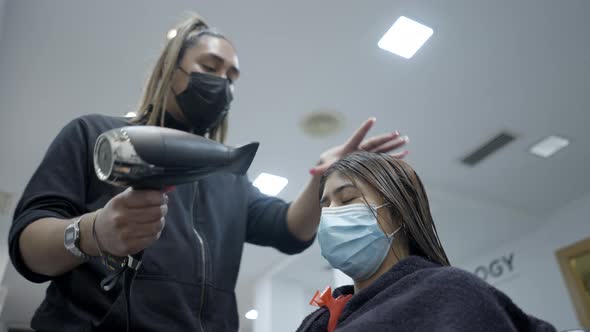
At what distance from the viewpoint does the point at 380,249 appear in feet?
3.59

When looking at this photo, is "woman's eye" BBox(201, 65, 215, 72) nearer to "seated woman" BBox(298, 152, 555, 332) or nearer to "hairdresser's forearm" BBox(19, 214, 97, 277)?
"seated woman" BBox(298, 152, 555, 332)

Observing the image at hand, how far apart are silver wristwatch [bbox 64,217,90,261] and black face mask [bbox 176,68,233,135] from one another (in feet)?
1.65

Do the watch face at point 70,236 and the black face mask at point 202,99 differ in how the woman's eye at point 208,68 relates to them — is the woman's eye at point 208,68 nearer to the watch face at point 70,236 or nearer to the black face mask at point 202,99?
the black face mask at point 202,99

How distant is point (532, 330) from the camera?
0.81m

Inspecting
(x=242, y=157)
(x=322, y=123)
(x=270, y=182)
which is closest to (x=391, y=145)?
(x=242, y=157)

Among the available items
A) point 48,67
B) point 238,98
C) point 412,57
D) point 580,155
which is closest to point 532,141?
point 580,155

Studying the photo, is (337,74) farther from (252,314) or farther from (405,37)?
(252,314)

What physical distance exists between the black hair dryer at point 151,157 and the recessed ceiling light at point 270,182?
3144 mm

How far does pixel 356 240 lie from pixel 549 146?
128 inches

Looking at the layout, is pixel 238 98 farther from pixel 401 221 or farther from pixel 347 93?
pixel 401 221

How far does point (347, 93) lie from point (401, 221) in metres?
2.02

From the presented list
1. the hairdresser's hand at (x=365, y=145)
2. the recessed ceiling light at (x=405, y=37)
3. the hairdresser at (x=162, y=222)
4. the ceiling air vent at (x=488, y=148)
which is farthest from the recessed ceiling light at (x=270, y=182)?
the hairdresser's hand at (x=365, y=145)

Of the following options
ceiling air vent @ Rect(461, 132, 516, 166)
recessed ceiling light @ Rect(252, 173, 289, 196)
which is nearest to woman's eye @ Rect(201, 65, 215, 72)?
recessed ceiling light @ Rect(252, 173, 289, 196)

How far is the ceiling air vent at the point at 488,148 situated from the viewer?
355cm
